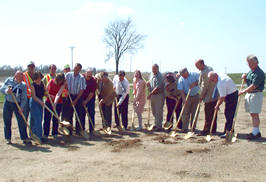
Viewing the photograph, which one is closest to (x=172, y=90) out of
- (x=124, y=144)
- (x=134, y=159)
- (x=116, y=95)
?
(x=116, y=95)

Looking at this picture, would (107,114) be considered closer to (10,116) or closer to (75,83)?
(75,83)

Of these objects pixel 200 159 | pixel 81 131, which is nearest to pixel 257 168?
pixel 200 159

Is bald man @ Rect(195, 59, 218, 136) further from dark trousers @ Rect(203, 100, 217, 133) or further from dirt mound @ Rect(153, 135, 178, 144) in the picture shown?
dirt mound @ Rect(153, 135, 178, 144)

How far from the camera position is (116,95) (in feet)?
28.0

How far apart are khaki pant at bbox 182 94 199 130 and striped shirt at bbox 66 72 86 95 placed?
2884 millimetres

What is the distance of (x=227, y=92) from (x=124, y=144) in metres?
2.80

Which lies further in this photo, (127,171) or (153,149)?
(153,149)

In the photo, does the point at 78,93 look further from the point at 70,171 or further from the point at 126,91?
the point at 70,171

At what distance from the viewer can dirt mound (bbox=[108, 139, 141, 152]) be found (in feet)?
20.8

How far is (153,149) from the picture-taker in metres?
6.20

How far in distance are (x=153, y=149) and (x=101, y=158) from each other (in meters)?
1.22

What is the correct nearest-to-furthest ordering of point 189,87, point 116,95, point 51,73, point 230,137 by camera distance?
1. point 230,137
2. point 51,73
3. point 189,87
4. point 116,95

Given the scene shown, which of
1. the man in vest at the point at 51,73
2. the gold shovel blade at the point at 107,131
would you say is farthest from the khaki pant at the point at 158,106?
the man in vest at the point at 51,73

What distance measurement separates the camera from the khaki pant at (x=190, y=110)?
7867 mm
